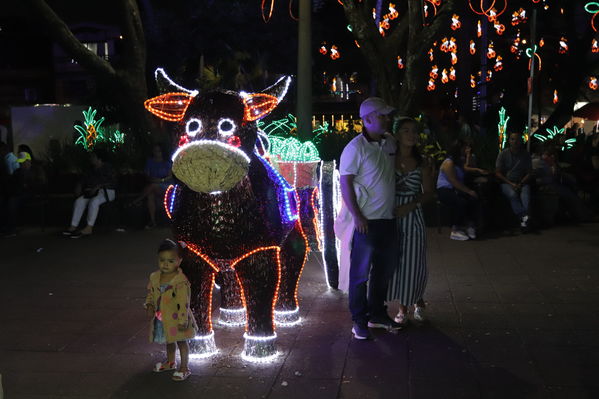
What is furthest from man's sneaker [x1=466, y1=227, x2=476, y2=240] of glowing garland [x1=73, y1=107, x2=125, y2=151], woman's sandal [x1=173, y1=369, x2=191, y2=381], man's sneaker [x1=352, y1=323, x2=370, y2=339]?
glowing garland [x1=73, y1=107, x2=125, y2=151]

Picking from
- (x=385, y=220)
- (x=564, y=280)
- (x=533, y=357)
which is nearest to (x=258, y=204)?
(x=385, y=220)

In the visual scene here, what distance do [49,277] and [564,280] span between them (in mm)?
5762

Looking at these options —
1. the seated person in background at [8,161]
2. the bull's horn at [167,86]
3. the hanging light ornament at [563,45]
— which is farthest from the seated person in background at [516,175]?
the hanging light ornament at [563,45]

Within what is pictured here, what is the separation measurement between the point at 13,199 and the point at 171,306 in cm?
785

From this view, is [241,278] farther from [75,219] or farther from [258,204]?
[75,219]

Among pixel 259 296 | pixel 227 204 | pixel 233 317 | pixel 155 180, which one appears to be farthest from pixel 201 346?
pixel 155 180

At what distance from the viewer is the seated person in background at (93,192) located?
35.8ft

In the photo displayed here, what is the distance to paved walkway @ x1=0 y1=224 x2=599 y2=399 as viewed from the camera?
4.46 meters

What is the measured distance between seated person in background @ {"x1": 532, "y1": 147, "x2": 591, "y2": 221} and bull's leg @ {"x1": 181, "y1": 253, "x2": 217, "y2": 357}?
710 cm

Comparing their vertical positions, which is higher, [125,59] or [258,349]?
[125,59]

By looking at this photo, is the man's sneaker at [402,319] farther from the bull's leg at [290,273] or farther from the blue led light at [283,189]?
the blue led light at [283,189]

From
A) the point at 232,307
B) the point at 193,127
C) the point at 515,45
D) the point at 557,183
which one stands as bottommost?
the point at 232,307

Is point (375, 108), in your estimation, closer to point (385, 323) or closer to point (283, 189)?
point (283, 189)

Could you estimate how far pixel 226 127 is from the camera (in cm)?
468
